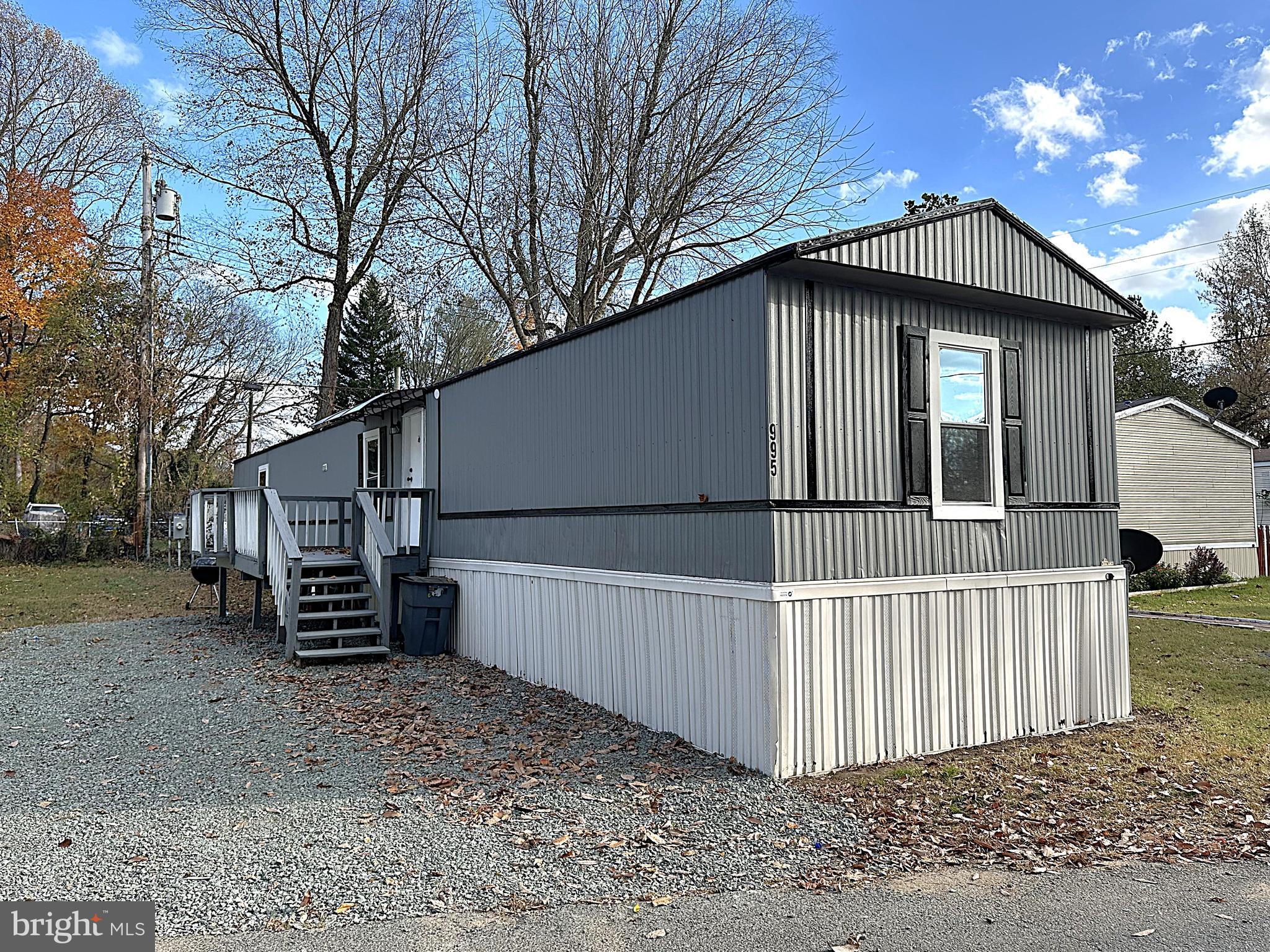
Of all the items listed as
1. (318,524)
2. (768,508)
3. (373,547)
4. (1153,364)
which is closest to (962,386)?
(768,508)

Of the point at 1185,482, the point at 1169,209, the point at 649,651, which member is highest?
the point at 1169,209

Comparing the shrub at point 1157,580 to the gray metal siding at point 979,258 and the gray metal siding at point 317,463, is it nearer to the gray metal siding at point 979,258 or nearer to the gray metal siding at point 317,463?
the gray metal siding at point 979,258

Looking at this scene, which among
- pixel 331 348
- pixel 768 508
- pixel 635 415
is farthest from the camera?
pixel 331 348

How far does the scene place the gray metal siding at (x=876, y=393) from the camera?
5824 millimetres

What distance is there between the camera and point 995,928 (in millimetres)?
3674

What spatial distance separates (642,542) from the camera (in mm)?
7020

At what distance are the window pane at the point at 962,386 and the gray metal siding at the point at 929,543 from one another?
769 millimetres

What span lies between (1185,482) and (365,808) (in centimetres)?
1807

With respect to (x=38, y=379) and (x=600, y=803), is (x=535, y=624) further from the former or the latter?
(x=38, y=379)

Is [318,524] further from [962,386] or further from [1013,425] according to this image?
[1013,425]

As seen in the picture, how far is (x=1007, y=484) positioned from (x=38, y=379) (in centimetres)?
2337

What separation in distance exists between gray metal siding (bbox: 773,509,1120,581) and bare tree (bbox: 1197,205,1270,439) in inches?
1004

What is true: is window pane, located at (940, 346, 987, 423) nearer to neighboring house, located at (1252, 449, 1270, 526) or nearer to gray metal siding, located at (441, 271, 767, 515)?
gray metal siding, located at (441, 271, 767, 515)

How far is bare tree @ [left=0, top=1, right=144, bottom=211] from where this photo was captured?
2361 centimetres
